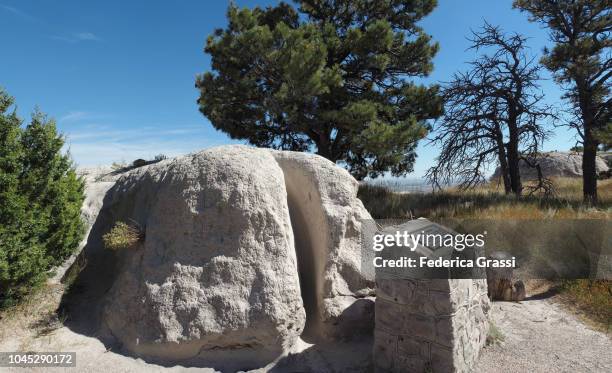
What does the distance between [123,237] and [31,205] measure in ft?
4.30

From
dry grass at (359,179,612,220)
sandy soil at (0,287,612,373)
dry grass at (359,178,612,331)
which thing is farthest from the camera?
dry grass at (359,179,612,220)

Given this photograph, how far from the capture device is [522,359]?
154 inches

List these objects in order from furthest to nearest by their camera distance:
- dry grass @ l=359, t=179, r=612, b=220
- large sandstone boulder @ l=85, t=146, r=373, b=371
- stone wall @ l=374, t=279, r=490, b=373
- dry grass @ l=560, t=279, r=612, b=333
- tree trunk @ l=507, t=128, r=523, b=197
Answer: tree trunk @ l=507, t=128, r=523, b=197 < dry grass @ l=359, t=179, r=612, b=220 < dry grass @ l=560, t=279, r=612, b=333 < large sandstone boulder @ l=85, t=146, r=373, b=371 < stone wall @ l=374, t=279, r=490, b=373

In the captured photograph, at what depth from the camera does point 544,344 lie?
4.27 m

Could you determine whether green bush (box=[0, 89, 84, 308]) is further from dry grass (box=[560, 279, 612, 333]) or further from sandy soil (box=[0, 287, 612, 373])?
Answer: dry grass (box=[560, 279, 612, 333])

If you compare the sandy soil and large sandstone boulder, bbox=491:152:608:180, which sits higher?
large sandstone boulder, bbox=491:152:608:180

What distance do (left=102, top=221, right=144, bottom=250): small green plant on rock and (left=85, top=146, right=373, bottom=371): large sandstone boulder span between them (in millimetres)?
116

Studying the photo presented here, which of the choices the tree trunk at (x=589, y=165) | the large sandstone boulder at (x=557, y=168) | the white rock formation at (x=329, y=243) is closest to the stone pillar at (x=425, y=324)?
the white rock formation at (x=329, y=243)

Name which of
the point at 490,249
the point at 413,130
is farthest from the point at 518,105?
the point at 490,249

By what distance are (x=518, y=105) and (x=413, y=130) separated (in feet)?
13.1

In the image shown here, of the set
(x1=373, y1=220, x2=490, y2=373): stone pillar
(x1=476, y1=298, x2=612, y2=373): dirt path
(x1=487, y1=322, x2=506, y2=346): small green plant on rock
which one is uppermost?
(x1=373, y1=220, x2=490, y2=373): stone pillar

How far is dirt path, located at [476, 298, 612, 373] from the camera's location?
12.5ft

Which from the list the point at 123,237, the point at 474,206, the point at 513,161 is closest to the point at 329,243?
the point at 123,237

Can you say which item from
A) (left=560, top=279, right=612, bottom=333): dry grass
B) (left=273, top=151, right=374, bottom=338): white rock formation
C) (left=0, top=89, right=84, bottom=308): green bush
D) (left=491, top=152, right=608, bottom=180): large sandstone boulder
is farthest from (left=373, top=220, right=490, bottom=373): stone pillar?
(left=491, top=152, right=608, bottom=180): large sandstone boulder
